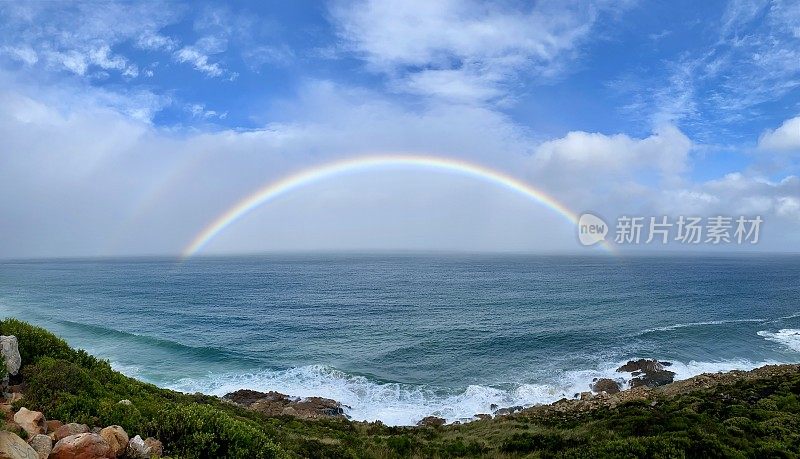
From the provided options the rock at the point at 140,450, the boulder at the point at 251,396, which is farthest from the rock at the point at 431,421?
the rock at the point at 140,450

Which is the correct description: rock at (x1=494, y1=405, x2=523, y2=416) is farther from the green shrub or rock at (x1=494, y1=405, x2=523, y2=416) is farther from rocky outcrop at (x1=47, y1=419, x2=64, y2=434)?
rocky outcrop at (x1=47, y1=419, x2=64, y2=434)

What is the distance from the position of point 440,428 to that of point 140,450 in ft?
63.9

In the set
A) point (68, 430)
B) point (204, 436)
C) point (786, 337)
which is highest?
point (68, 430)

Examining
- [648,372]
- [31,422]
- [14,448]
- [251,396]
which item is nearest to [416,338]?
[251,396]

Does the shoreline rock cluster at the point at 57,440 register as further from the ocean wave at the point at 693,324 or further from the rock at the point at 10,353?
the ocean wave at the point at 693,324

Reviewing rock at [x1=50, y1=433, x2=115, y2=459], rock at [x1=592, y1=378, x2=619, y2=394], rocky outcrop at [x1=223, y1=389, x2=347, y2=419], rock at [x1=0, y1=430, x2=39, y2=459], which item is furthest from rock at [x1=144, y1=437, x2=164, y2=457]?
rock at [x1=592, y1=378, x2=619, y2=394]

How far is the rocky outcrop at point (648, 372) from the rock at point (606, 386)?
1.71 metres

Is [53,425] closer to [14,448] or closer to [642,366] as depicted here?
[14,448]

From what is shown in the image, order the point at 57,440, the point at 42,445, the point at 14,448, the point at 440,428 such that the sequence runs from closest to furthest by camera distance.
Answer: the point at 14,448
the point at 42,445
the point at 57,440
the point at 440,428

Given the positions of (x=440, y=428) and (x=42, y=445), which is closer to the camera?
(x=42, y=445)

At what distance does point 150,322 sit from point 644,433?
64852 mm

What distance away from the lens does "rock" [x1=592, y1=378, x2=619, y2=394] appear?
3497cm

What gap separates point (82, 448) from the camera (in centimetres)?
663

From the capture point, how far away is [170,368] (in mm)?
40344
